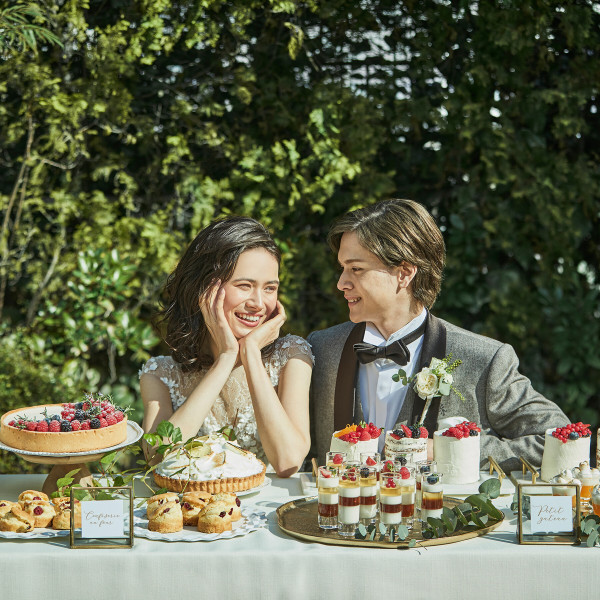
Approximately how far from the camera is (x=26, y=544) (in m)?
1.87

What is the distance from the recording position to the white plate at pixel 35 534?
1.88 m

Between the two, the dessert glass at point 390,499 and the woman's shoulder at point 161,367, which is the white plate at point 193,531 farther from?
the woman's shoulder at point 161,367

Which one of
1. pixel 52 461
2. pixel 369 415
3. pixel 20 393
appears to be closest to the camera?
pixel 52 461

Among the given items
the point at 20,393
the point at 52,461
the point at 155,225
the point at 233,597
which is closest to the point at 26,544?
the point at 52,461

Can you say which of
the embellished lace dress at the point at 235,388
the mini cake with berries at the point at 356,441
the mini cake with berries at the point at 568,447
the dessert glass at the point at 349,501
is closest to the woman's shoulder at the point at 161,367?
the embellished lace dress at the point at 235,388

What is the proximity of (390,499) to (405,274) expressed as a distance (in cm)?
117

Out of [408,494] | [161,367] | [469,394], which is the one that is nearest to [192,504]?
[408,494]

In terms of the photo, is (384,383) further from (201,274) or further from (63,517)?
(63,517)

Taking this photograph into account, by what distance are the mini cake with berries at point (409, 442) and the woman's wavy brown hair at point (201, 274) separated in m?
0.81

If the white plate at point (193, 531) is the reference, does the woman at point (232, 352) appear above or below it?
above

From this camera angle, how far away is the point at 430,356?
9.35 feet

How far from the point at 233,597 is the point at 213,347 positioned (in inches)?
49.7

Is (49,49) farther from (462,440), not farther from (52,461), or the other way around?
(462,440)

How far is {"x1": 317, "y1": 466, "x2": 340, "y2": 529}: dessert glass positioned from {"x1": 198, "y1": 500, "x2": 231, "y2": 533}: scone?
0.77 feet
